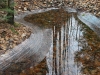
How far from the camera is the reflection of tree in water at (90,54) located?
9039 mm

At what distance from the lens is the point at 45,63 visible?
9531mm

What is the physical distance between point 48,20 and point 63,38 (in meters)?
4.41

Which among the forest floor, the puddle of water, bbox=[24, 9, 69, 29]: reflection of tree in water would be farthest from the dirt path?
bbox=[24, 9, 69, 29]: reflection of tree in water

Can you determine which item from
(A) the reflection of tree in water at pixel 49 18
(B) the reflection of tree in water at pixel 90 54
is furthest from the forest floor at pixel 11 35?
(B) the reflection of tree in water at pixel 90 54

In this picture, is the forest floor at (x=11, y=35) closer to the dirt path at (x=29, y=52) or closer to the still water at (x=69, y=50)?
the dirt path at (x=29, y=52)

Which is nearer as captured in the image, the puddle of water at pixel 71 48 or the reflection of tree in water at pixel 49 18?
the puddle of water at pixel 71 48

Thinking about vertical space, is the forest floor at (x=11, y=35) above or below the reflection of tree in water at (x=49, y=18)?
above

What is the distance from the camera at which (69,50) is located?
11.0m

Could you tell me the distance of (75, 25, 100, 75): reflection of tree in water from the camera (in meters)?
9.04

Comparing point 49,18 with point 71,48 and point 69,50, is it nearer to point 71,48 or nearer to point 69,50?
point 71,48

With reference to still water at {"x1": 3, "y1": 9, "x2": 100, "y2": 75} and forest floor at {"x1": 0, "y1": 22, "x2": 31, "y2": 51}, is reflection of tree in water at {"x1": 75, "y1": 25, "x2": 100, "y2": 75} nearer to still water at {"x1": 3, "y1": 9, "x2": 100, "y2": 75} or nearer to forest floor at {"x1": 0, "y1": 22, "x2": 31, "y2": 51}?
still water at {"x1": 3, "y1": 9, "x2": 100, "y2": 75}

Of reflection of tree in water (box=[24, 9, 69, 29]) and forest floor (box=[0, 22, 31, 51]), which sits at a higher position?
forest floor (box=[0, 22, 31, 51])

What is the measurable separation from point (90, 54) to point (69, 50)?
3.76 ft

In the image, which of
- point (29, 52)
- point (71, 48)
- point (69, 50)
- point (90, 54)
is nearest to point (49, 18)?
point (71, 48)
